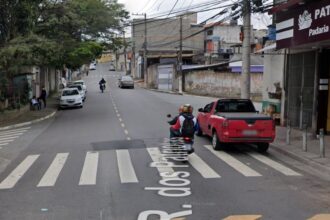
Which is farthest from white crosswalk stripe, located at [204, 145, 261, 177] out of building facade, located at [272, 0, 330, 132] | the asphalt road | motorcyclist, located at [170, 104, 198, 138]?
building facade, located at [272, 0, 330, 132]

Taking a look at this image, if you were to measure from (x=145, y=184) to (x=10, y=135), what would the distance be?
43.3 ft

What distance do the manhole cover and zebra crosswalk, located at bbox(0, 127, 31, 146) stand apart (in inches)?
160

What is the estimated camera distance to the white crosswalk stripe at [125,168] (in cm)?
1119

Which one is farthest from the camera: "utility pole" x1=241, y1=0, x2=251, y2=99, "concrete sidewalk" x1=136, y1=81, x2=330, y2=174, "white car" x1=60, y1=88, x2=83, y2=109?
"white car" x1=60, y1=88, x2=83, y2=109

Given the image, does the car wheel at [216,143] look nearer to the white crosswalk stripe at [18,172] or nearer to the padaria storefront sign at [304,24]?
the padaria storefront sign at [304,24]

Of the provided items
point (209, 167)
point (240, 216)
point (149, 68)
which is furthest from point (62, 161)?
point (149, 68)

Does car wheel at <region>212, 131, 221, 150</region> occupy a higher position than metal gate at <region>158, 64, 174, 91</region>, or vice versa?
metal gate at <region>158, 64, 174, 91</region>

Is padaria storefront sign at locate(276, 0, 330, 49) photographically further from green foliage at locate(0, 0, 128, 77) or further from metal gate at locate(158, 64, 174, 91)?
metal gate at locate(158, 64, 174, 91)

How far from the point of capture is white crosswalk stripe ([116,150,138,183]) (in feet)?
36.7

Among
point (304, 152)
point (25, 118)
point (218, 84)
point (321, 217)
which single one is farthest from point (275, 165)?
point (218, 84)

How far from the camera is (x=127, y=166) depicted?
1299cm

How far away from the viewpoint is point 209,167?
12.9 meters

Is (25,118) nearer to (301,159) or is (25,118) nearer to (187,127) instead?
(187,127)

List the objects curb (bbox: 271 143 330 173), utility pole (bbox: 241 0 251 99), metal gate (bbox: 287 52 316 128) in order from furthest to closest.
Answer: utility pole (bbox: 241 0 251 99) → metal gate (bbox: 287 52 316 128) → curb (bbox: 271 143 330 173)
